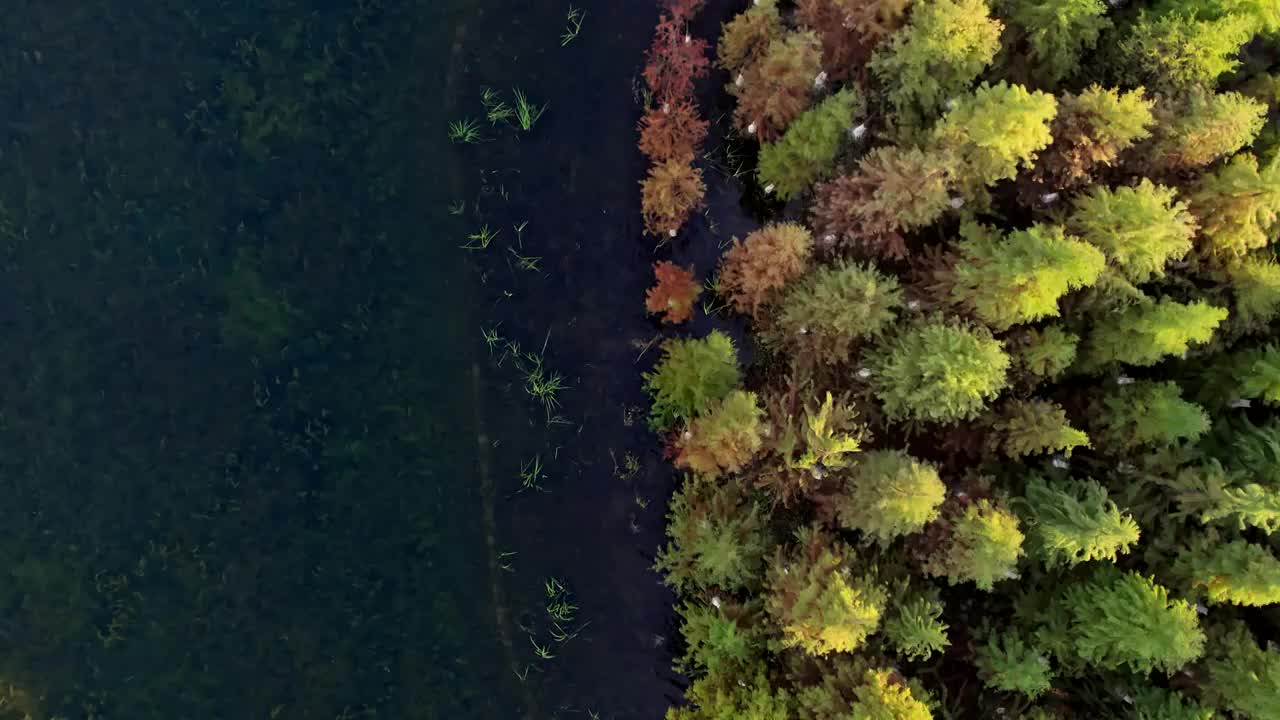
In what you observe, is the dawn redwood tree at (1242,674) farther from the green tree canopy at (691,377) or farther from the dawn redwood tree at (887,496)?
the green tree canopy at (691,377)

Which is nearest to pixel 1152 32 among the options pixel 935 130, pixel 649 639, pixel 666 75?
pixel 935 130

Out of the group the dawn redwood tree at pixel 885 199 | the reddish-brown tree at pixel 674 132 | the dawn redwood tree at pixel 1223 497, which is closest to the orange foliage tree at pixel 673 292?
the reddish-brown tree at pixel 674 132

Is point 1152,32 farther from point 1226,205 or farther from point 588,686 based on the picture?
point 588,686

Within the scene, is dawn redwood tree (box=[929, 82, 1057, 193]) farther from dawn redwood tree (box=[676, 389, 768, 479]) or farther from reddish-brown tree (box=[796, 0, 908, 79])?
dawn redwood tree (box=[676, 389, 768, 479])

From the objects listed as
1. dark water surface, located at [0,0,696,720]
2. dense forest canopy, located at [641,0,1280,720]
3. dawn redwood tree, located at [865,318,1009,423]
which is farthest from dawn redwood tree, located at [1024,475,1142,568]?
dark water surface, located at [0,0,696,720]

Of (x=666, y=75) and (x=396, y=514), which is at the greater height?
(x=666, y=75)

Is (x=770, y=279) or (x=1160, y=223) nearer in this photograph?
(x=1160, y=223)

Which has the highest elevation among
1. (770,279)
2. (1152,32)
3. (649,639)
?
(1152,32)
